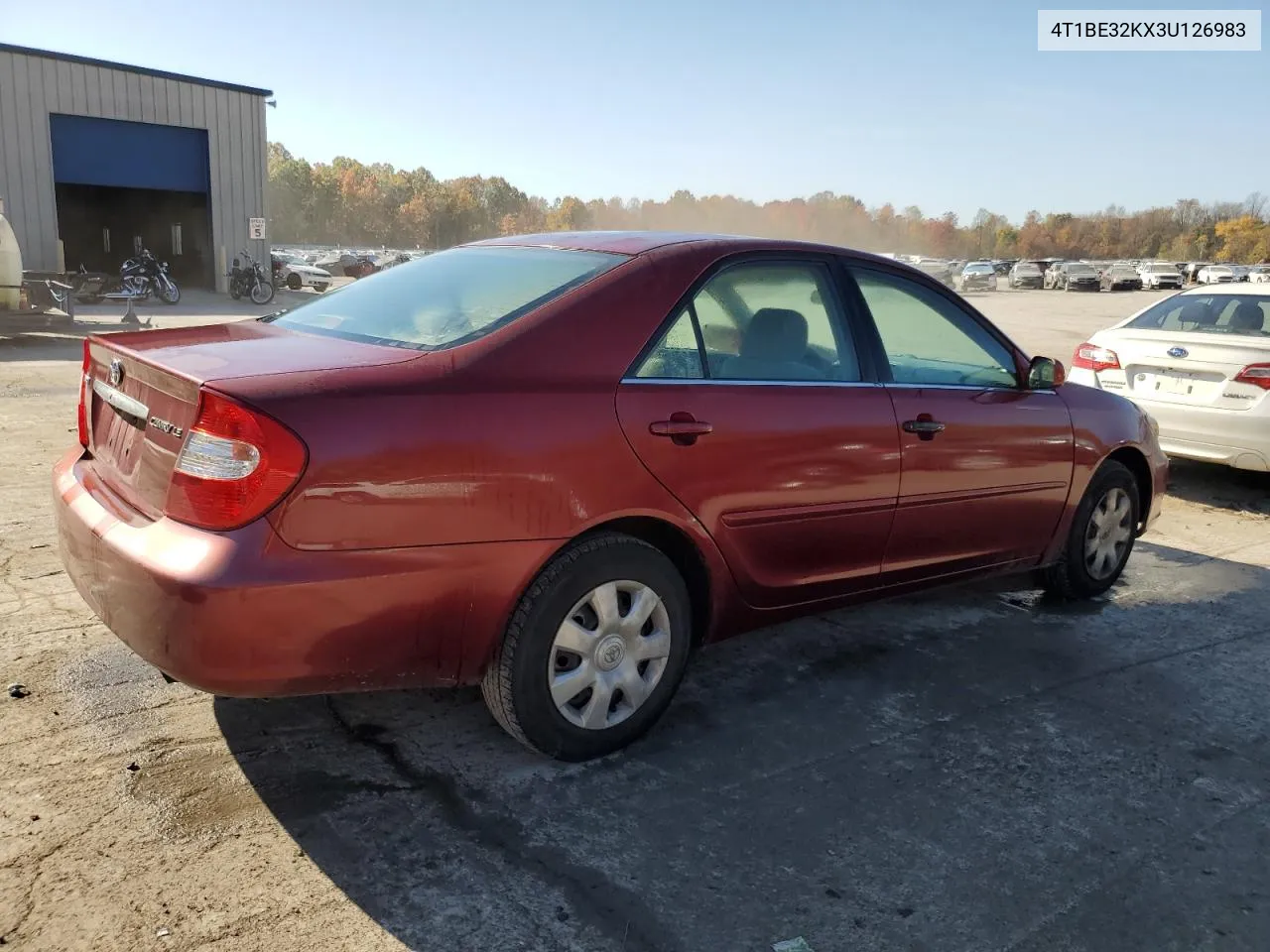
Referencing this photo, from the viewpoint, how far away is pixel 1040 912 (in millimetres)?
2529

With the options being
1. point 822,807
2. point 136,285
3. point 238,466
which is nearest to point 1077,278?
point 136,285

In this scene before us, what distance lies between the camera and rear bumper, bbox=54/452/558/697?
96.6 inches

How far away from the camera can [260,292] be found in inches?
1010

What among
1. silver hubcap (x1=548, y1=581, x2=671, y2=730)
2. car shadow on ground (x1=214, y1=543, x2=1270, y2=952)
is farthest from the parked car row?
silver hubcap (x1=548, y1=581, x2=671, y2=730)

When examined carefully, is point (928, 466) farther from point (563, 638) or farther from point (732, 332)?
point (563, 638)

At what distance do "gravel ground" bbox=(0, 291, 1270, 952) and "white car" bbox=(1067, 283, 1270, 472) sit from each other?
3028mm

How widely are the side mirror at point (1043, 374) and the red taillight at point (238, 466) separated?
10.4 feet

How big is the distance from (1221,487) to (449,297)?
7.06 m

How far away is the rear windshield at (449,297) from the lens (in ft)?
10.1

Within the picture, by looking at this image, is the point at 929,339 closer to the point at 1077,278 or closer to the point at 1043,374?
the point at 1043,374

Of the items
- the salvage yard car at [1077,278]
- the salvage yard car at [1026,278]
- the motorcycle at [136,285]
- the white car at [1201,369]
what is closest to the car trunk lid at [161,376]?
the white car at [1201,369]

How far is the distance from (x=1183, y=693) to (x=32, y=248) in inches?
1039

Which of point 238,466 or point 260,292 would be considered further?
point 260,292

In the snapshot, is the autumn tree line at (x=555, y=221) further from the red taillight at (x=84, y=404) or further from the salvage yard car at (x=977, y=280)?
the red taillight at (x=84, y=404)
